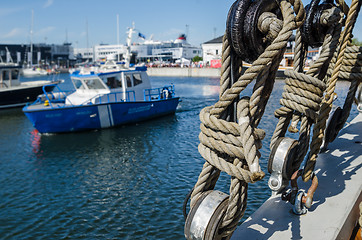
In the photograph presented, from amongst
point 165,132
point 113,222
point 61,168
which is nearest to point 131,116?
point 165,132

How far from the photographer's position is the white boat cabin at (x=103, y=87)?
1734cm

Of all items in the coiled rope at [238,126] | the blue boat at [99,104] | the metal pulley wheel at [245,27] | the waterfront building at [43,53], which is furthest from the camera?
the waterfront building at [43,53]

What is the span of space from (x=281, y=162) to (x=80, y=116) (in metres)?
14.2

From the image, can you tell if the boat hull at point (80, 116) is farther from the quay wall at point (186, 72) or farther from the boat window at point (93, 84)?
the quay wall at point (186, 72)

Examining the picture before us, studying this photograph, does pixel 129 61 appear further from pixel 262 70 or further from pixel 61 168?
pixel 262 70

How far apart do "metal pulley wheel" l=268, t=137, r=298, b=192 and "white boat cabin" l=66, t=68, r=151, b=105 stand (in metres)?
14.5

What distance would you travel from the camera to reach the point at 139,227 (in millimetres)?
7188

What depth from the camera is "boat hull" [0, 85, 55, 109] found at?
25.5 metres

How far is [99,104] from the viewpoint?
16312 millimetres

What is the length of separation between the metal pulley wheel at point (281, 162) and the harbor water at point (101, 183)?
3891 mm

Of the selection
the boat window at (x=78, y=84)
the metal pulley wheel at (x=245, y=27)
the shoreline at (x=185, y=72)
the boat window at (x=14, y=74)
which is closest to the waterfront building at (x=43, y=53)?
the shoreline at (x=185, y=72)

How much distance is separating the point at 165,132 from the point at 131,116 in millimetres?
2559

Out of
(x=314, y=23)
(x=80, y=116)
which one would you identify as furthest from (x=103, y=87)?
(x=314, y=23)

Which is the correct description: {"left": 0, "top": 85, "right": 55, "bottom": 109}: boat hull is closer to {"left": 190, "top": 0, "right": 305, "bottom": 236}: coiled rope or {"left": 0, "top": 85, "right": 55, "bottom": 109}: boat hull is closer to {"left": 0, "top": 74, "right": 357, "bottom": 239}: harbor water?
{"left": 0, "top": 74, "right": 357, "bottom": 239}: harbor water
